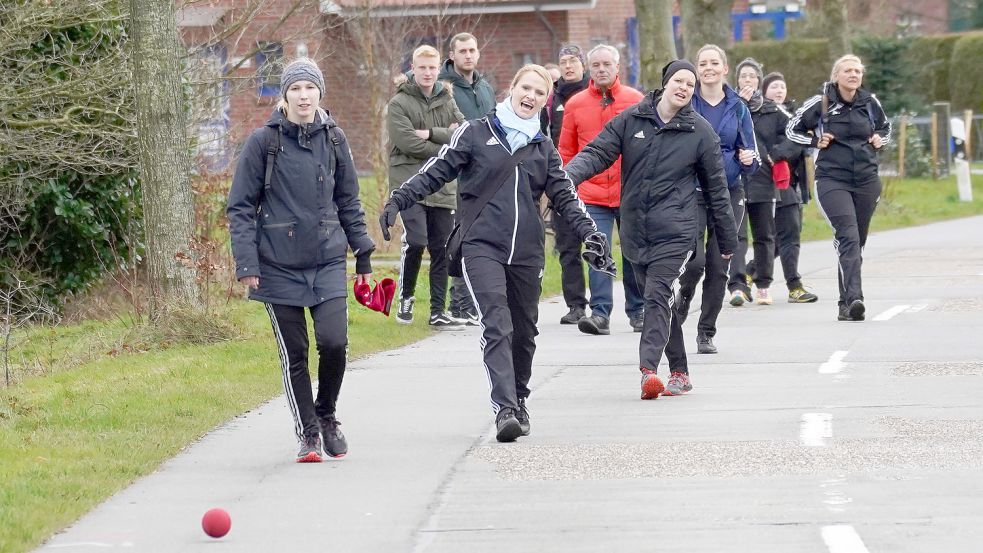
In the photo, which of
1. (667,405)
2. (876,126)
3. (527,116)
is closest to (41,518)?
(527,116)

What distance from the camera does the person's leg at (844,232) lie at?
13.2 m

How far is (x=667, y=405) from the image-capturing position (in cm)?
929

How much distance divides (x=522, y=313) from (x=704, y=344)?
324cm

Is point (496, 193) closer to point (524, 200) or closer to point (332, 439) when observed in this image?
point (524, 200)

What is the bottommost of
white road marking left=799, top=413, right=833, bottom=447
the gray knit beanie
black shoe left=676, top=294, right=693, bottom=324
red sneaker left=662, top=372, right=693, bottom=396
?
red sneaker left=662, top=372, right=693, bottom=396

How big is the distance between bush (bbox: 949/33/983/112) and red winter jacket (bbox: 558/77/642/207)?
3098 centimetres

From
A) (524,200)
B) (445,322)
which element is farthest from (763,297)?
(524,200)

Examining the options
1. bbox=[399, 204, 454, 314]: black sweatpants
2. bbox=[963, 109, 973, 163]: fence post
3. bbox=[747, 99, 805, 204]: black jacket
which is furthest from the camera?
bbox=[963, 109, 973, 163]: fence post

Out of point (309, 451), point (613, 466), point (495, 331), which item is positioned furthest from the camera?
point (495, 331)

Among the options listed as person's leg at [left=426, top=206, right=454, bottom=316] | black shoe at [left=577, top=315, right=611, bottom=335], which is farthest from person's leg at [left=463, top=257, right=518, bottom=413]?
person's leg at [left=426, top=206, right=454, bottom=316]

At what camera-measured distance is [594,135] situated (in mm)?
12492

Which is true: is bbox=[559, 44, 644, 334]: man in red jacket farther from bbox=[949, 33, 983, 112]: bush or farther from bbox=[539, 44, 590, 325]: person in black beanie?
bbox=[949, 33, 983, 112]: bush

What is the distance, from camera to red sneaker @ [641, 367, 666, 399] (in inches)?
368

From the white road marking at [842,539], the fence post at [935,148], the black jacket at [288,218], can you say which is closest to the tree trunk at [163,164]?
the black jacket at [288,218]
